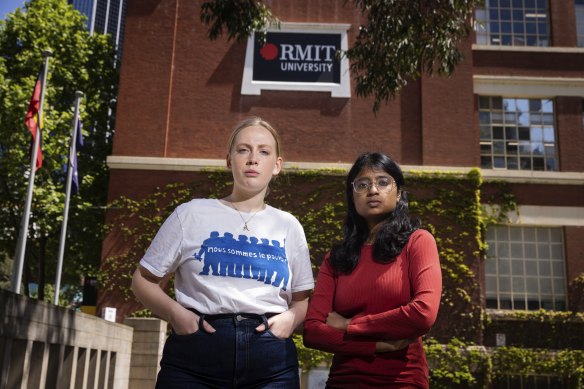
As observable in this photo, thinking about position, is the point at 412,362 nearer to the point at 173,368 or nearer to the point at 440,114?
the point at 173,368

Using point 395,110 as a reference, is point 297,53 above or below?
above

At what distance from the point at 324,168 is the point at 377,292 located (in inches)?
565

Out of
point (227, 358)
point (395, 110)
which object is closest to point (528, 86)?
point (395, 110)

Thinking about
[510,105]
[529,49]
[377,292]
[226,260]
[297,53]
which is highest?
[529,49]

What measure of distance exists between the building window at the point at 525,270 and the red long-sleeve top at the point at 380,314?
47.7ft

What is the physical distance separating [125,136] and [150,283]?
15263 mm

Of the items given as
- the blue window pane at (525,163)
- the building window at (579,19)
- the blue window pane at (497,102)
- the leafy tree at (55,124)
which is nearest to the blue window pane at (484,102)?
the blue window pane at (497,102)

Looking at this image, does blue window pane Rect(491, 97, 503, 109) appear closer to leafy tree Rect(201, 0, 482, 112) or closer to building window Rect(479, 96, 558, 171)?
building window Rect(479, 96, 558, 171)

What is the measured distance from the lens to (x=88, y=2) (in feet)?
75.0

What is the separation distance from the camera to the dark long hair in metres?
2.90

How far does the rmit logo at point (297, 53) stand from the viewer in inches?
704

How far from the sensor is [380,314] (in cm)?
272

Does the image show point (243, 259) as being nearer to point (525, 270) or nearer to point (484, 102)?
point (525, 270)

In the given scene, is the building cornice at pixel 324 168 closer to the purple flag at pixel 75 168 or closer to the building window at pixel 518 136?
the building window at pixel 518 136
